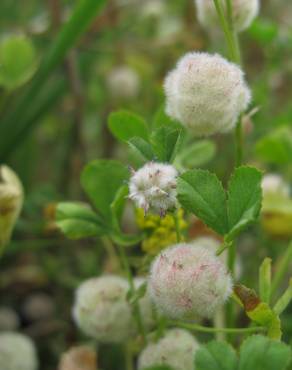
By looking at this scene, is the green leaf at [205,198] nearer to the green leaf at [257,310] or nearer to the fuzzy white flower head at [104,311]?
the green leaf at [257,310]

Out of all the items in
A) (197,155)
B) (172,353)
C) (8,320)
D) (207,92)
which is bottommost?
(8,320)

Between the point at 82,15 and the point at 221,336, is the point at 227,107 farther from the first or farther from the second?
the point at 82,15

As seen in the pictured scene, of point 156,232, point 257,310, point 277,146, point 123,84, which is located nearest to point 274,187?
point 277,146

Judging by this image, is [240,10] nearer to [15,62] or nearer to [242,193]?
[242,193]

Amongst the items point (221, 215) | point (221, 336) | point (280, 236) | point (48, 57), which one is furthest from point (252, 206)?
point (48, 57)

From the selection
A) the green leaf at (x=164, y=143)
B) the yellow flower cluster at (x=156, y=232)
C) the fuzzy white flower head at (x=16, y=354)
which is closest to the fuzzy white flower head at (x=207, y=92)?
the green leaf at (x=164, y=143)

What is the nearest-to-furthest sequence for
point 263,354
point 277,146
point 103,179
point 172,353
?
point 263,354 → point 172,353 → point 103,179 → point 277,146

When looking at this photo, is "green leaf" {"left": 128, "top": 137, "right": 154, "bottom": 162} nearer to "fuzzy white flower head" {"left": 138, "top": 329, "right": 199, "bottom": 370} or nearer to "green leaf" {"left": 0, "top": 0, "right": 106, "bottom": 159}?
"fuzzy white flower head" {"left": 138, "top": 329, "right": 199, "bottom": 370}
